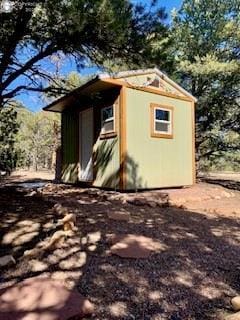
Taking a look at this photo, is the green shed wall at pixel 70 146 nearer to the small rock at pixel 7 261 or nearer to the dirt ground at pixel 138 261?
the dirt ground at pixel 138 261

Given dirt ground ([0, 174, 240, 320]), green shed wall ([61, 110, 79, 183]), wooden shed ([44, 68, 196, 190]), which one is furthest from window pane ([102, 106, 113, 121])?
dirt ground ([0, 174, 240, 320])

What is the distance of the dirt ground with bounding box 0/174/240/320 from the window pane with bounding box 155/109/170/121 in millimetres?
3399

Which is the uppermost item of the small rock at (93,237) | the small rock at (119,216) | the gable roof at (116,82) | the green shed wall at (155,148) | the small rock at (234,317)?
the gable roof at (116,82)

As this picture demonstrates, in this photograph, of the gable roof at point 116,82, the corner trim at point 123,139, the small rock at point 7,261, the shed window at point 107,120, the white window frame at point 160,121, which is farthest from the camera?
the white window frame at point 160,121

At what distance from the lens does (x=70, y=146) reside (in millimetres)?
10953

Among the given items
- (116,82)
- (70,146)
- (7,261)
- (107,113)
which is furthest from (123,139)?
(7,261)

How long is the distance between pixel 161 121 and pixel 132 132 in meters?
1.22

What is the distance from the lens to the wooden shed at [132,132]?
8.21m

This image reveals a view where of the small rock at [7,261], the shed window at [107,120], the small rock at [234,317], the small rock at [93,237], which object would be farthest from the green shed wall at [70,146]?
the small rock at [234,317]

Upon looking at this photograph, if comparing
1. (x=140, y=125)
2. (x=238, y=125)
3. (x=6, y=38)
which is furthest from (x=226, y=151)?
(x=6, y=38)

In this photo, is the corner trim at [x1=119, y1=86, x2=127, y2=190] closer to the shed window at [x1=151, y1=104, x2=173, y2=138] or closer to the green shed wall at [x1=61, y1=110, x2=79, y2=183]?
the shed window at [x1=151, y1=104, x2=173, y2=138]

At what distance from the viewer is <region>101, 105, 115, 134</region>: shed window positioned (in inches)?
341

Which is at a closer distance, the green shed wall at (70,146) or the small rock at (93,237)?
the small rock at (93,237)

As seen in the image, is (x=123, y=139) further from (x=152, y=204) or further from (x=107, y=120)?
(x=152, y=204)
